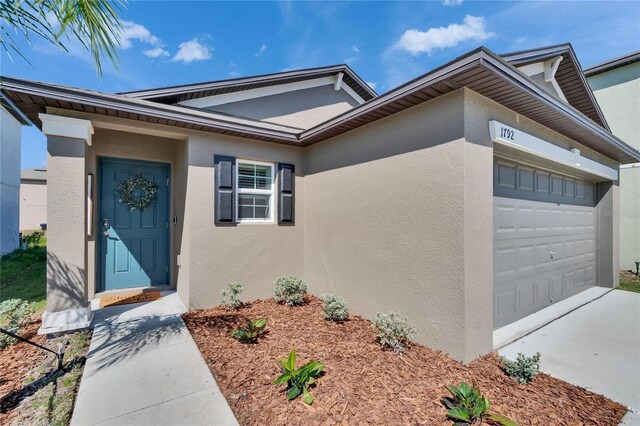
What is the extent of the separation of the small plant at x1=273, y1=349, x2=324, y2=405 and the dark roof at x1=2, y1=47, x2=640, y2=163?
127 inches

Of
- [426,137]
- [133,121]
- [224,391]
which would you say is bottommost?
[224,391]

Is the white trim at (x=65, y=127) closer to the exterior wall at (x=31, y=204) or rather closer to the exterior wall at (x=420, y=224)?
the exterior wall at (x=420, y=224)

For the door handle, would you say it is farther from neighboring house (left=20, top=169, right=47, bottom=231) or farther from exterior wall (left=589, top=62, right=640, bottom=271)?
neighboring house (left=20, top=169, right=47, bottom=231)

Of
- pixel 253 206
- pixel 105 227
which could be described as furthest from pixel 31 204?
pixel 253 206

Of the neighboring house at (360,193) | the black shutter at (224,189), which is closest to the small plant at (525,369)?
the neighboring house at (360,193)

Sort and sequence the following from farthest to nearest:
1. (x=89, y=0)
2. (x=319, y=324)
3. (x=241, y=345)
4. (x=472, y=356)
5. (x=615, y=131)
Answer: (x=615, y=131)
(x=319, y=324)
(x=241, y=345)
(x=472, y=356)
(x=89, y=0)

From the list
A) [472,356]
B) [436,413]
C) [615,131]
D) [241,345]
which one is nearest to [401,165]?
[472,356]

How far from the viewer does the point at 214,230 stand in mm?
4789

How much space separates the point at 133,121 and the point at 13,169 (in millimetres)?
9726

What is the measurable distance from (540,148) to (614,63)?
23.8ft

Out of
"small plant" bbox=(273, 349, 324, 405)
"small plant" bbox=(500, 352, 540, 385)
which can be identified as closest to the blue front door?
"small plant" bbox=(273, 349, 324, 405)

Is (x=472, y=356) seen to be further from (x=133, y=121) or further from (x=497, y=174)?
(x=133, y=121)

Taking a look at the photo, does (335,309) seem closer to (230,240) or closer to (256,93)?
(230,240)

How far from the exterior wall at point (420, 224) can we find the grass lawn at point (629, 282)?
5925 millimetres
